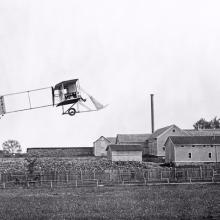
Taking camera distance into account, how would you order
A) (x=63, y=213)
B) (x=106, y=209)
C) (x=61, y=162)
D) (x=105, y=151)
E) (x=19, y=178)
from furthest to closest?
1. (x=105, y=151)
2. (x=61, y=162)
3. (x=19, y=178)
4. (x=106, y=209)
5. (x=63, y=213)

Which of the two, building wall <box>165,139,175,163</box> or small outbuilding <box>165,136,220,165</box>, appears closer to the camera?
small outbuilding <box>165,136,220,165</box>

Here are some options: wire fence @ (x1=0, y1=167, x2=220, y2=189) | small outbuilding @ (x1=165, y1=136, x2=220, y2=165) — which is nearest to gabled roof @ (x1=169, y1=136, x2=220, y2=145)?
small outbuilding @ (x1=165, y1=136, x2=220, y2=165)

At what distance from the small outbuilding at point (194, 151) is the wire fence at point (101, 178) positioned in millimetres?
18194

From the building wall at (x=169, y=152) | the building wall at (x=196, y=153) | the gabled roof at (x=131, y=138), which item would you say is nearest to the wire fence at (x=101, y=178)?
the building wall at (x=196, y=153)

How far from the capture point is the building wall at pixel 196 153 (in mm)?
→ 75875

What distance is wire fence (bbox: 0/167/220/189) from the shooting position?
166ft

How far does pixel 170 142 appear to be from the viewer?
78688mm

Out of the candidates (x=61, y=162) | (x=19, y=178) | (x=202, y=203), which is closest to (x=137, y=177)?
(x=19, y=178)

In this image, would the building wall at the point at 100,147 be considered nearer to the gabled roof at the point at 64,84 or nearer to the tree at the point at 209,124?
the tree at the point at 209,124

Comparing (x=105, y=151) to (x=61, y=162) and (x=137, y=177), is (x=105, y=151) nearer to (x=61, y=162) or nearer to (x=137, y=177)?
(x=61, y=162)

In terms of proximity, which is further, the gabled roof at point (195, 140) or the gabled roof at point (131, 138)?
the gabled roof at point (131, 138)

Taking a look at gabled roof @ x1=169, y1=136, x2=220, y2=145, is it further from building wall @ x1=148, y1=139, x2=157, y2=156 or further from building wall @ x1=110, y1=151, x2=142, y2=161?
building wall @ x1=148, y1=139, x2=157, y2=156

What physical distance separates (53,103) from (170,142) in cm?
6370

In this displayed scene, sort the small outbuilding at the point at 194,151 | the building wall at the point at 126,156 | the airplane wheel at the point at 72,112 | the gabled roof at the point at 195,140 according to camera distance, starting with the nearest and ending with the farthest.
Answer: the airplane wheel at the point at 72,112, the small outbuilding at the point at 194,151, the gabled roof at the point at 195,140, the building wall at the point at 126,156
